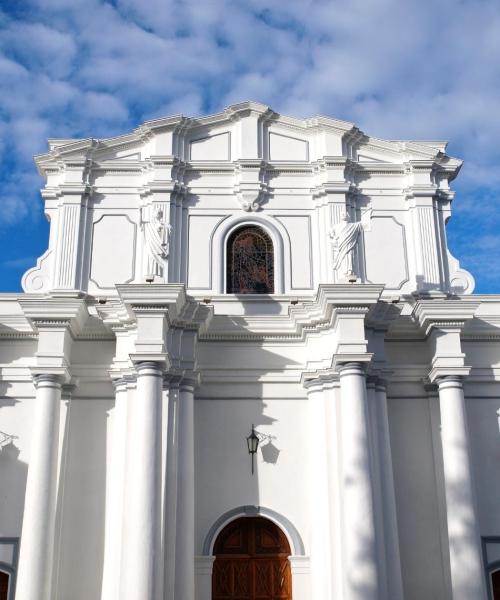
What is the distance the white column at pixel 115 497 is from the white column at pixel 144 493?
0.62m

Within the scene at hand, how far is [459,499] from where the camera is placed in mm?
16016

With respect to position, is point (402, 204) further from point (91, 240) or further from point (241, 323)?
point (91, 240)

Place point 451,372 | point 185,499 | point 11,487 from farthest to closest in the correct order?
point 451,372 < point 11,487 < point 185,499

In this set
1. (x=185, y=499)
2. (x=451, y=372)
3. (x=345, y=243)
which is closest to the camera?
(x=185, y=499)

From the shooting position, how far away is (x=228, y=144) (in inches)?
793

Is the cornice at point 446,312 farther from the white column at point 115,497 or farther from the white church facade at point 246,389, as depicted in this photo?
the white column at point 115,497

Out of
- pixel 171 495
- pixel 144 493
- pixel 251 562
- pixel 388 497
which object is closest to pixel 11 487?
pixel 144 493

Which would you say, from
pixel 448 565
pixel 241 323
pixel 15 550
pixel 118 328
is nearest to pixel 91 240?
A: pixel 118 328

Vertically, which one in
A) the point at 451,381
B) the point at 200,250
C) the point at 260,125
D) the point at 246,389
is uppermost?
the point at 260,125

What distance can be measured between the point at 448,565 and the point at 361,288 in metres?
5.35

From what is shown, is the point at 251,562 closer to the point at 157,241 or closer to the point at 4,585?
the point at 4,585

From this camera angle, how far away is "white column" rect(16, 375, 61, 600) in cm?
1538

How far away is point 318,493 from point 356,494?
45.6 inches

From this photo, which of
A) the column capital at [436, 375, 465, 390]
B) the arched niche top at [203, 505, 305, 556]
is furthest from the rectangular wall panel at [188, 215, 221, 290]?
the column capital at [436, 375, 465, 390]
